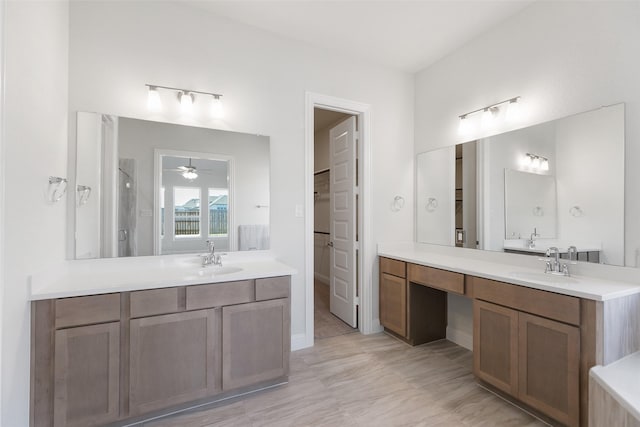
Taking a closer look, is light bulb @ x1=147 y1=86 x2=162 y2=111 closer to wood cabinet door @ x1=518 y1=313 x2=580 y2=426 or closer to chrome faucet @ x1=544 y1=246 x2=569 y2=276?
wood cabinet door @ x1=518 y1=313 x2=580 y2=426

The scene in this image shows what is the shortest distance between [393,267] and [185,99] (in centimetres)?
238

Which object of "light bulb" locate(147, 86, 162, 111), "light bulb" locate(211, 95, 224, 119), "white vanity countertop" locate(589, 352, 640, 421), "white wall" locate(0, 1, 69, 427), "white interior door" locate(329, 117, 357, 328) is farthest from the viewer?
"white interior door" locate(329, 117, 357, 328)

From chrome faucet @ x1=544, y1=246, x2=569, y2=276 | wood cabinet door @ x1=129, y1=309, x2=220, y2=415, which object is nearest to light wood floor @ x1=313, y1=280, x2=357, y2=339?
wood cabinet door @ x1=129, y1=309, x2=220, y2=415

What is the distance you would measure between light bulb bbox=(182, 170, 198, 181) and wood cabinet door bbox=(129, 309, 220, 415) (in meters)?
1.09

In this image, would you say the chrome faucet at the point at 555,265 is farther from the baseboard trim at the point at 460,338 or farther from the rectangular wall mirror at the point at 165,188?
the rectangular wall mirror at the point at 165,188

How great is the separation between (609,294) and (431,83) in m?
2.48

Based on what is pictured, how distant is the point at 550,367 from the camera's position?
1667 millimetres

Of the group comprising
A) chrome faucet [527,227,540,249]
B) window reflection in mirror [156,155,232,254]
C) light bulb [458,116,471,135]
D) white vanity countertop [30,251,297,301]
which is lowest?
white vanity countertop [30,251,297,301]

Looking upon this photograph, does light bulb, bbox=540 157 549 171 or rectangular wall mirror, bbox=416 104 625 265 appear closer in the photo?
rectangular wall mirror, bbox=416 104 625 265

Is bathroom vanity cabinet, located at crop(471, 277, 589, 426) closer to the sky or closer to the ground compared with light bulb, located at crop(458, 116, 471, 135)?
closer to the ground

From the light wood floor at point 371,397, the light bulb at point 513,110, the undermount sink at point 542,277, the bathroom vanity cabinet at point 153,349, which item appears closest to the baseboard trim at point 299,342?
the light wood floor at point 371,397

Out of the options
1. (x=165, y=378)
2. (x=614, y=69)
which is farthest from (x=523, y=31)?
(x=165, y=378)

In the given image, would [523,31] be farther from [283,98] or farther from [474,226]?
[283,98]

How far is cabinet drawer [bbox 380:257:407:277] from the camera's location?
110 inches
